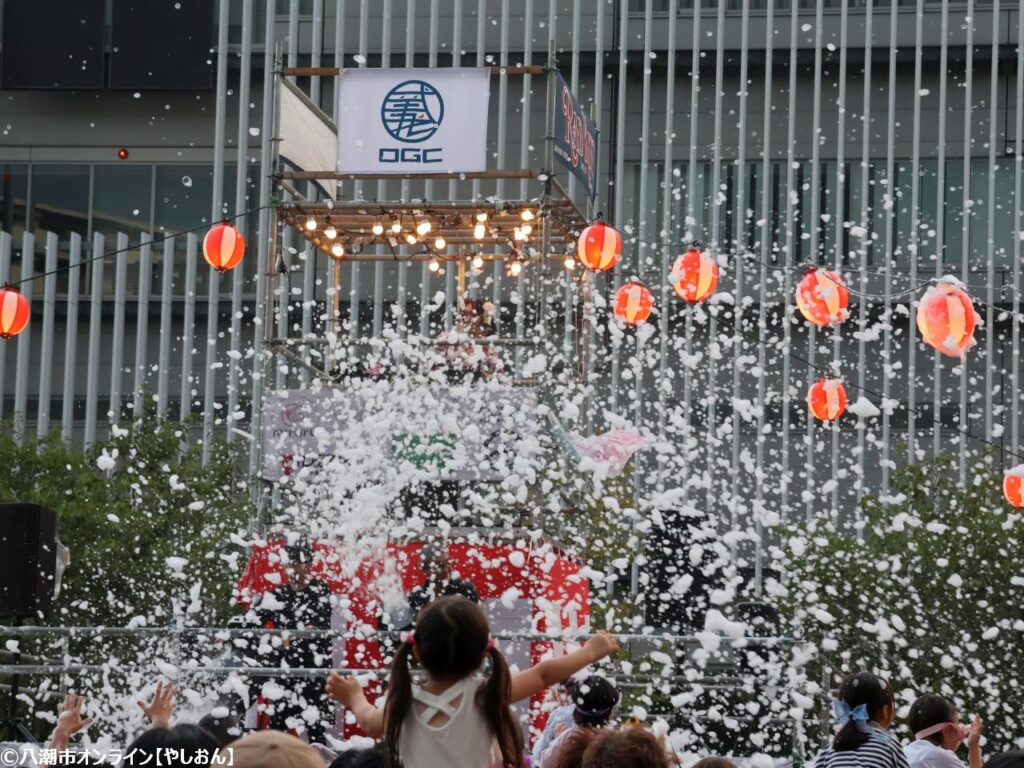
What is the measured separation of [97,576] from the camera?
14.8 m

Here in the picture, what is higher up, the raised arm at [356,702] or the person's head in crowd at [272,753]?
the person's head in crowd at [272,753]

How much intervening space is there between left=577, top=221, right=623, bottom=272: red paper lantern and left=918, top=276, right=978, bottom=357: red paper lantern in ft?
8.30

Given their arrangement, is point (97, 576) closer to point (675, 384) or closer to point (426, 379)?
point (426, 379)

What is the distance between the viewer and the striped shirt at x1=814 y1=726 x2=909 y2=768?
4668 mm

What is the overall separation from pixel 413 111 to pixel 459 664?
6762 millimetres

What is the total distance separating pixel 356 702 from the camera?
140 inches

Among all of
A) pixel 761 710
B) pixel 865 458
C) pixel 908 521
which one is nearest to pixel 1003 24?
pixel 865 458

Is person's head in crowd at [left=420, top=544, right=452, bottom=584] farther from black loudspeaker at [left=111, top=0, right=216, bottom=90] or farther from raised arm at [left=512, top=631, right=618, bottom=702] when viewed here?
black loudspeaker at [left=111, top=0, right=216, bottom=90]

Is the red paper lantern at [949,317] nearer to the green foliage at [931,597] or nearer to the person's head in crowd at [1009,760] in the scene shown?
the green foliage at [931,597]

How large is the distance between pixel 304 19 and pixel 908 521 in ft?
33.6

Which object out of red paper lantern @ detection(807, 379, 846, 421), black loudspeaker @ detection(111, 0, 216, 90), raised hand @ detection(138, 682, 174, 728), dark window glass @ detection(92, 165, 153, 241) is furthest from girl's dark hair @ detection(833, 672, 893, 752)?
dark window glass @ detection(92, 165, 153, 241)

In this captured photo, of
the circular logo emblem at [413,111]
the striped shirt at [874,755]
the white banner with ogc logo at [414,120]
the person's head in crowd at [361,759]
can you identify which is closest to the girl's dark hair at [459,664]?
the person's head in crowd at [361,759]

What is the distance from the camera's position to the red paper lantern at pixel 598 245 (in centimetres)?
1068

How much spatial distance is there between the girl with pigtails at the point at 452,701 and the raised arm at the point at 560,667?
3cm
